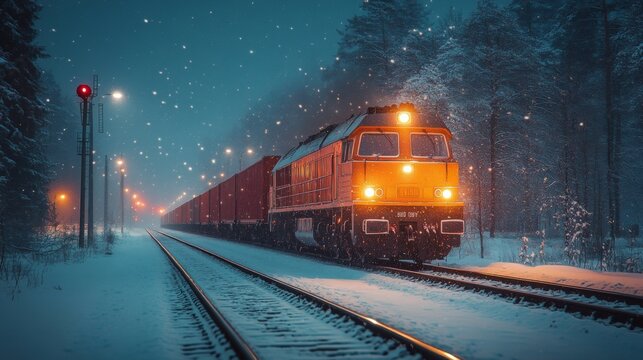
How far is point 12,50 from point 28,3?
1841 mm

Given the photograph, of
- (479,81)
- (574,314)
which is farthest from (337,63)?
(574,314)

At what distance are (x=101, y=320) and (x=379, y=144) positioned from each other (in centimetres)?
797

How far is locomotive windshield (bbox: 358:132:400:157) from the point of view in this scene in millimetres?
13172

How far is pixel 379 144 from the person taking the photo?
524 inches

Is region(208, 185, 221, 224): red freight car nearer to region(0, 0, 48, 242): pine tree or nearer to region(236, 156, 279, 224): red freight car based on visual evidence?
region(236, 156, 279, 224): red freight car

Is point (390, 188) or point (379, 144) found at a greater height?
point (379, 144)

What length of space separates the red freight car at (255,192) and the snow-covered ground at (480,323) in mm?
14036

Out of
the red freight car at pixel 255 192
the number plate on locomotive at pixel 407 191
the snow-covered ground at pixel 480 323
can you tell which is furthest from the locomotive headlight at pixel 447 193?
the red freight car at pixel 255 192

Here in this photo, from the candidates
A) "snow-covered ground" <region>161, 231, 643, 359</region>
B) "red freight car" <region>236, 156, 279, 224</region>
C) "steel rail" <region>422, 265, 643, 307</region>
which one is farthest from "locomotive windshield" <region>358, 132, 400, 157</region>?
"red freight car" <region>236, 156, 279, 224</region>

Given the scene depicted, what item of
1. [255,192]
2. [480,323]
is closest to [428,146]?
[480,323]

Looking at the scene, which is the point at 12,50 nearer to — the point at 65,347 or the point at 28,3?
the point at 28,3

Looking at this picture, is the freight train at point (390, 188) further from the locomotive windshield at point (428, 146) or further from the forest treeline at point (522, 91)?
the forest treeline at point (522, 91)

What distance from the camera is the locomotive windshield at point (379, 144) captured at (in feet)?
43.2

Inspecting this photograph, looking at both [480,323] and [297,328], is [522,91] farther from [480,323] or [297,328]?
[297,328]
